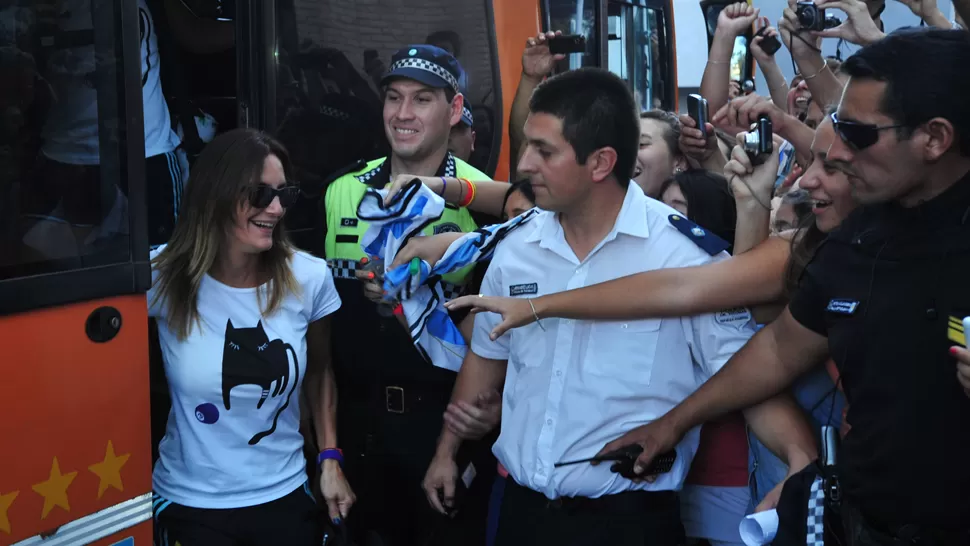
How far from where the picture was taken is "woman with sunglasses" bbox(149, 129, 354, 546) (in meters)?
2.77

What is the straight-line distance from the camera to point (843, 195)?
7.75ft

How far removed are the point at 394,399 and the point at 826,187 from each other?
5.60 ft

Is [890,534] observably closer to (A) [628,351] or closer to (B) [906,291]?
(B) [906,291]

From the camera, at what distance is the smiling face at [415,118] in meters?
3.57

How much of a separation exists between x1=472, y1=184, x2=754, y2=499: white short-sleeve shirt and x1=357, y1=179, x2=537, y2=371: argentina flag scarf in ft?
0.69

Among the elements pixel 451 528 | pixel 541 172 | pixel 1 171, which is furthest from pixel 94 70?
pixel 451 528

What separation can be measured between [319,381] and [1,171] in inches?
53.9

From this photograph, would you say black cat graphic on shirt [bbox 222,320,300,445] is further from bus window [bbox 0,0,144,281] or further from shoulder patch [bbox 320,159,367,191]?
shoulder patch [bbox 320,159,367,191]

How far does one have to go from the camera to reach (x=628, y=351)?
2.63m

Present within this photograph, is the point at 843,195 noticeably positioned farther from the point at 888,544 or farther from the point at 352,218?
the point at 352,218

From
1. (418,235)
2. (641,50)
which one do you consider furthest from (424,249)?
(641,50)

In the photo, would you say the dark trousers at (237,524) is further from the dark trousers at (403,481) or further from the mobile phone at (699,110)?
the mobile phone at (699,110)

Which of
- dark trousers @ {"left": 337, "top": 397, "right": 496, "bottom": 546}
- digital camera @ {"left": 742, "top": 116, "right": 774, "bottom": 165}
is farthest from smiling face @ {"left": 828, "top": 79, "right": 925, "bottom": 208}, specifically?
dark trousers @ {"left": 337, "top": 397, "right": 496, "bottom": 546}

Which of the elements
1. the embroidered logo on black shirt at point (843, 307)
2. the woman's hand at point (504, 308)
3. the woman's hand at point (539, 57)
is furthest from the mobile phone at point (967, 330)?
the woman's hand at point (539, 57)
